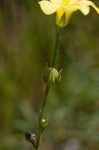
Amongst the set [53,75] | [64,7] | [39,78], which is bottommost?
[39,78]

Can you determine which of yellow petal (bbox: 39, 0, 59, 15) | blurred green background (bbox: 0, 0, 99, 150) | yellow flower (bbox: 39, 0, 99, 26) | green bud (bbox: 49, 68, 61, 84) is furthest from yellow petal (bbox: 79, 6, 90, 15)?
blurred green background (bbox: 0, 0, 99, 150)

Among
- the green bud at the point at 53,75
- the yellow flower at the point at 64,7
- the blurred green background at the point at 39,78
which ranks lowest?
the blurred green background at the point at 39,78

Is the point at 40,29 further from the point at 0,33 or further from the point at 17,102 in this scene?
the point at 17,102

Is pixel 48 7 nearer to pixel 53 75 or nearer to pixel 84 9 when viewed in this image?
pixel 84 9

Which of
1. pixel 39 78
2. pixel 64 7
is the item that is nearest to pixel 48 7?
pixel 64 7

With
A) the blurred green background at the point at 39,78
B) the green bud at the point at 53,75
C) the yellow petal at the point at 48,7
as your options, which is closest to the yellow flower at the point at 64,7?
the yellow petal at the point at 48,7

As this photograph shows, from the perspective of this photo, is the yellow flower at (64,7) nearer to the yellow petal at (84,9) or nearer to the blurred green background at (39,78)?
the yellow petal at (84,9)

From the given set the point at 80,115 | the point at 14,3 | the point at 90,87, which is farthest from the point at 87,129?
the point at 14,3
